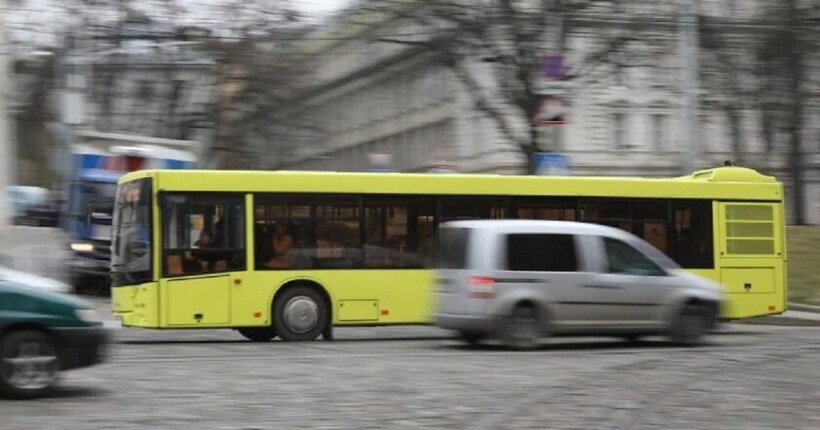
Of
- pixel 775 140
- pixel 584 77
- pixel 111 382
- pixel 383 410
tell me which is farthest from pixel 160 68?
pixel 383 410

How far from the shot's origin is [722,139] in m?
60.6

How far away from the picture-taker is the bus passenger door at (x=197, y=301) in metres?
17.2

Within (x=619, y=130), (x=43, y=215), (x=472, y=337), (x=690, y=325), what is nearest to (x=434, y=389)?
(x=472, y=337)

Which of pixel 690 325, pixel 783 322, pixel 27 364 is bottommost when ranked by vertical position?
pixel 783 322

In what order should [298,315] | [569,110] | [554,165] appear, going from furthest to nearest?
[569,110]
[554,165]
[298,315]

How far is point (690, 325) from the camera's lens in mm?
17234

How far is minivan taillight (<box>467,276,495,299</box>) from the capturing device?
1603 centimetres

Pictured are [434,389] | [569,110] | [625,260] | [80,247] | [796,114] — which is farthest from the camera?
[796,114]

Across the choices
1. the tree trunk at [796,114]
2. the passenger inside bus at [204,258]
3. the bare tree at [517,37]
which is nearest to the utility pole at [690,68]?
the bare tree at [517,37]

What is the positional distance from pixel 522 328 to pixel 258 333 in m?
4.46

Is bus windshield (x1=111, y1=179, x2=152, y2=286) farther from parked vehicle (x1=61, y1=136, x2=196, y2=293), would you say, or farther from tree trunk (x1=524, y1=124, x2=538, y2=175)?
tree trunk (x1=524, y1=124, x2=538, y2=175)

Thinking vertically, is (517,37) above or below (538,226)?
above

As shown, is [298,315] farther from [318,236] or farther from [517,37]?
[517,37]

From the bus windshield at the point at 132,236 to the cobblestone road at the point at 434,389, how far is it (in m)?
1.08
